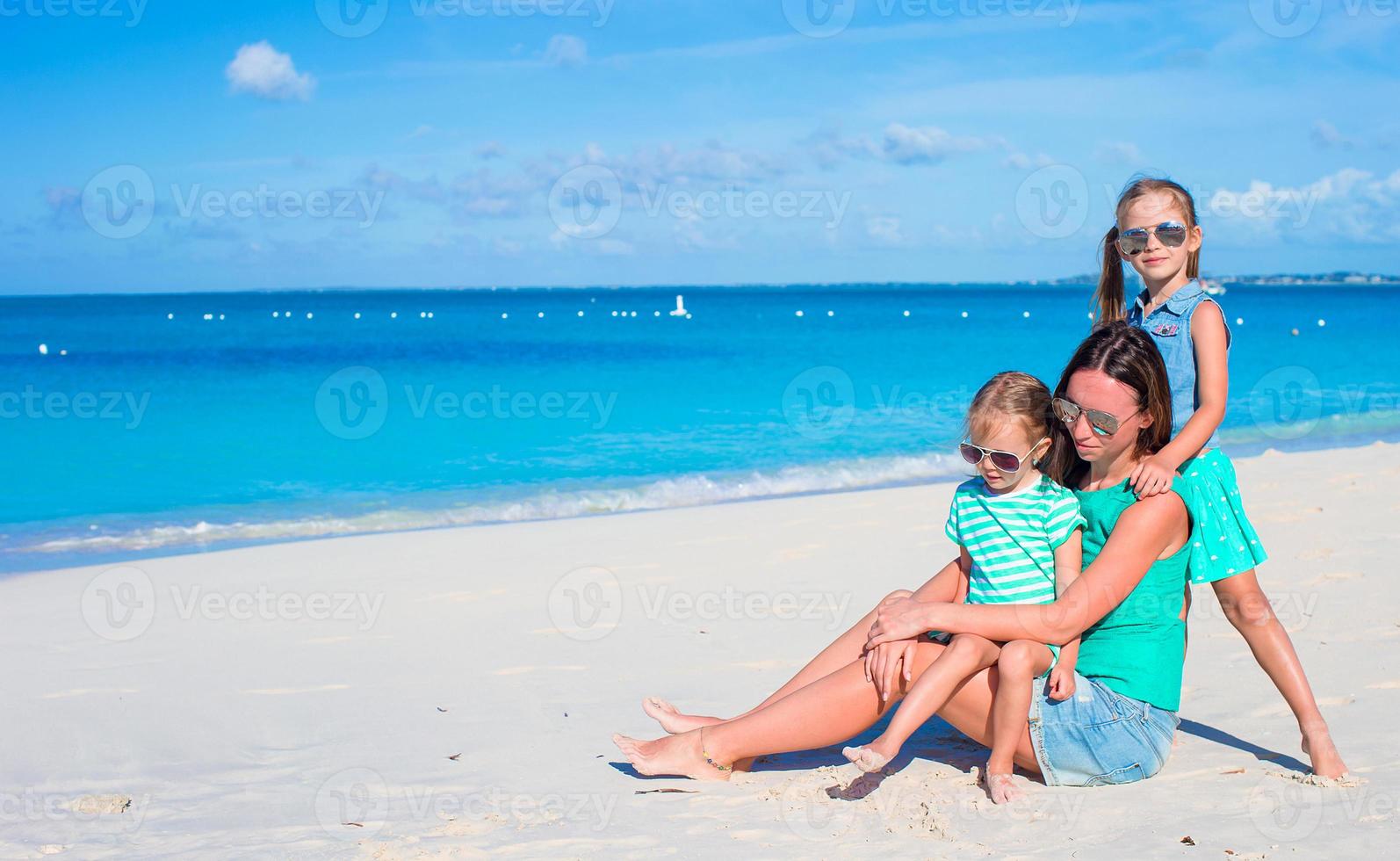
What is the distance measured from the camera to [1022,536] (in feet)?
11.1

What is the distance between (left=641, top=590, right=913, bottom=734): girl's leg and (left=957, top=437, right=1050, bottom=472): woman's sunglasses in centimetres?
52

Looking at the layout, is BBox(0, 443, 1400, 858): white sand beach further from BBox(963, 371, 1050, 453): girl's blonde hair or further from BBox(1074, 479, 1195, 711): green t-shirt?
BBox(963, 371, 1050, 453): girl's blonde hair

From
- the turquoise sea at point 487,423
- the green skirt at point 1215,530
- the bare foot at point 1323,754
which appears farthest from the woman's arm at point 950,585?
the turquoise sea at point 487,423

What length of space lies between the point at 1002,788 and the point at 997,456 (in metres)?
1.01

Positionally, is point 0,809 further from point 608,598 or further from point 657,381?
point 657,381

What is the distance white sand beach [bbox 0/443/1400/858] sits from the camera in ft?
10.7

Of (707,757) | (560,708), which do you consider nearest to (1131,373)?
(707,757)

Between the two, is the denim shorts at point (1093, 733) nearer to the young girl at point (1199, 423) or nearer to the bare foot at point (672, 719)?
the young girl at point (1199, 423)

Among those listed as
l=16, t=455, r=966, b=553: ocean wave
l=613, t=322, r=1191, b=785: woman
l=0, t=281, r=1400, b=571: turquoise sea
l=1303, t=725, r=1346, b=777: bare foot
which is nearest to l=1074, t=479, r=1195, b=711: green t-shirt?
l=613, t=322, r=1191, b=785: woman

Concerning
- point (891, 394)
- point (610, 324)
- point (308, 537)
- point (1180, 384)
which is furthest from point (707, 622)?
point (610, 324)

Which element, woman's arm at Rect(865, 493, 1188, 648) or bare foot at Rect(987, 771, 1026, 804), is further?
bare foot at Rect(987, 771, 1026, 804)

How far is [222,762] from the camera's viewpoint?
13.3 feet

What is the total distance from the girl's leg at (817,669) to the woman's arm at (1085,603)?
29cm

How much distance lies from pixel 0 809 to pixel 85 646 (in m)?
2.12
